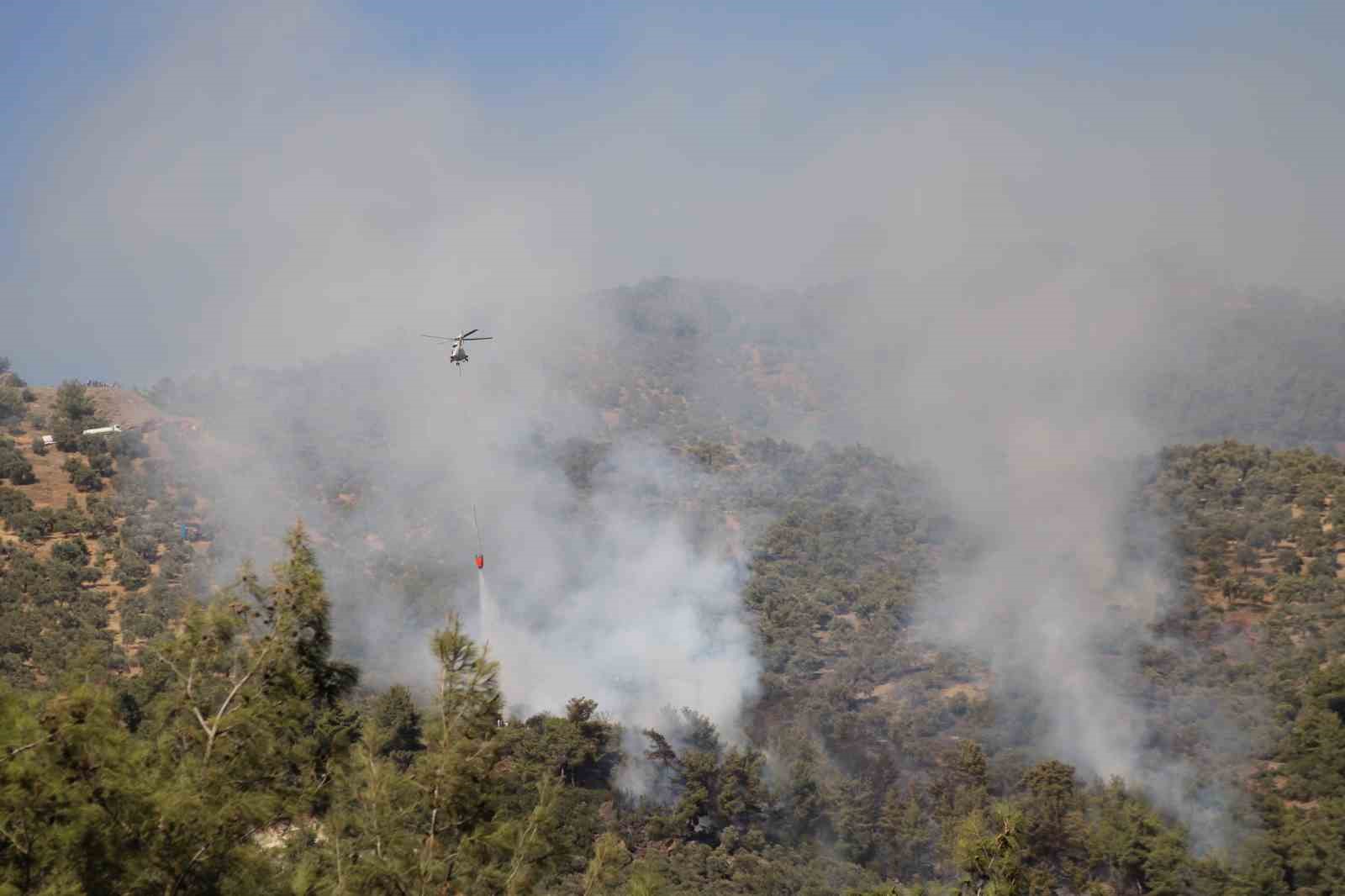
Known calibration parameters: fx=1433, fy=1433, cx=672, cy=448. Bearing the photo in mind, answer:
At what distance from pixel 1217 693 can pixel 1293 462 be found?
2837cm

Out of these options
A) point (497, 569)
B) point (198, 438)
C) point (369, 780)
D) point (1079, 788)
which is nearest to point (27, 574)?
point (497, 569)

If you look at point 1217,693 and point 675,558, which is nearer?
point 1217,693

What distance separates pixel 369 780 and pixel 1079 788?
4088cm

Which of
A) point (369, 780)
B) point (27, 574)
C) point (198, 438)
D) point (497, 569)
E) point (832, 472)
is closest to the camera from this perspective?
point (369, 780)

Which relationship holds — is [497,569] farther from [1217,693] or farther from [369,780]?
[369,780]

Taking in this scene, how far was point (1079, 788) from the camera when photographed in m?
54.2

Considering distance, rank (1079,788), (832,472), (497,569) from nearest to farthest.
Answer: (1079,788) < (497,569) < (832,472)

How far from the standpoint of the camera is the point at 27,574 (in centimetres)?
6106

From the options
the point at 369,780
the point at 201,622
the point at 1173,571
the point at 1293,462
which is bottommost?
the point at 369,780

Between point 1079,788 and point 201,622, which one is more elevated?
point 1079,788

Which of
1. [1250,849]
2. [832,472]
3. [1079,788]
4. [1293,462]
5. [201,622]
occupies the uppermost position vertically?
[832,472]

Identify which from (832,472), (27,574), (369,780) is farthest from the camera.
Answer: (832,472)

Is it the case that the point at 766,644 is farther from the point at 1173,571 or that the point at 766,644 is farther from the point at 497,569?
the point at 1173,571

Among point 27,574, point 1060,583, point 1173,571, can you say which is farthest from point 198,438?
point 1173,571
